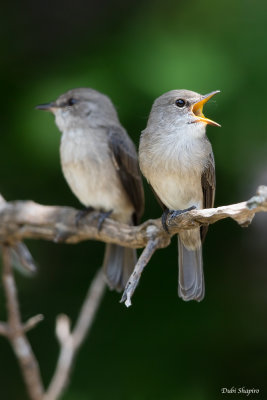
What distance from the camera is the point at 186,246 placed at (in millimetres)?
3484

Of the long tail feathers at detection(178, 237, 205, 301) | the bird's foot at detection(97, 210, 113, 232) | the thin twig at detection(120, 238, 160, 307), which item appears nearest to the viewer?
the thin twig at detection(120, 238, 160, 307)

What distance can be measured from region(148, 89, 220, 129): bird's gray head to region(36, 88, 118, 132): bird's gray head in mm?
933

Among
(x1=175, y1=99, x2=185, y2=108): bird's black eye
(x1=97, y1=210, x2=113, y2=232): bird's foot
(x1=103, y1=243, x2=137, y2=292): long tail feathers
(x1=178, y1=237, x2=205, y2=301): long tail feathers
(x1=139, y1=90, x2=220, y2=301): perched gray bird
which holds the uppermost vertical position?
(x1=175, y1=99, x2=185, y2=108): bird's black eye

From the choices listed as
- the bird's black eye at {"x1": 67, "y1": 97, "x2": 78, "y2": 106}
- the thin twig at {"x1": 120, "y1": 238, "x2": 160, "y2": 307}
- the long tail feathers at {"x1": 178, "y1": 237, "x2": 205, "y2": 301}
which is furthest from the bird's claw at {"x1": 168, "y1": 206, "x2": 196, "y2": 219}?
the bird's black eye at {"x1": 67, "y1": 97, "x2": 78, "y2": 106}

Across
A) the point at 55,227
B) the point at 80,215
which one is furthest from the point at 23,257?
the point at 80,215

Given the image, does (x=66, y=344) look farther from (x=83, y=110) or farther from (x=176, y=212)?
(x=83, y=110)

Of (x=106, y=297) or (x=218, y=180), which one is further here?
(x=106, y=297)

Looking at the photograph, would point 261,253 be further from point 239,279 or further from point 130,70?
point 130,70

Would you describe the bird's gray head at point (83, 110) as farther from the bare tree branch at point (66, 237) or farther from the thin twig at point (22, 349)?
the thin twig at point (22, 349)

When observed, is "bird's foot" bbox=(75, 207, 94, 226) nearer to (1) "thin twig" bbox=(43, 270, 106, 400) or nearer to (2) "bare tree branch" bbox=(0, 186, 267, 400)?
(2) "bare tree branch" bbox=(0, 186, 267, 400)

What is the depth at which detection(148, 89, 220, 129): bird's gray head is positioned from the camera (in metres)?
3.04

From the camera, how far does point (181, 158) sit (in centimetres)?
314

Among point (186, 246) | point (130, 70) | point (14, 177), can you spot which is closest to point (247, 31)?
point (130, 70)

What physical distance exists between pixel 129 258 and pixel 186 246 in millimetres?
801
